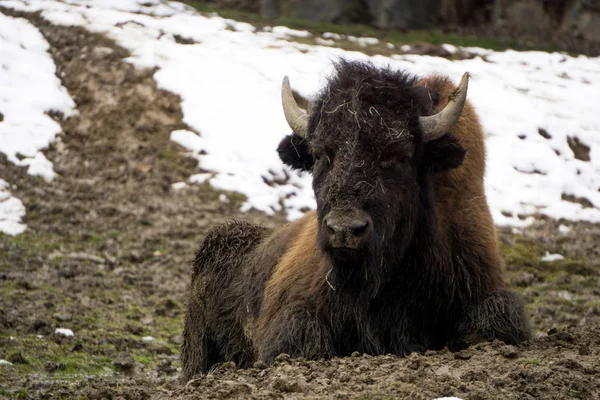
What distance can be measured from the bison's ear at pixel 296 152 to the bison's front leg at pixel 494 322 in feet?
5.16

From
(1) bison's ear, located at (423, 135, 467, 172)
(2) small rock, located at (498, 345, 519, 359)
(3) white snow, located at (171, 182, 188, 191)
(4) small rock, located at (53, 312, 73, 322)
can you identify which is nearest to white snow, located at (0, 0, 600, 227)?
(3) white snow, located at (171, 182, 188, 191)

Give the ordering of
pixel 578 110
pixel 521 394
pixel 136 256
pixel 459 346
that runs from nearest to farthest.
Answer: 1. pixel 521 394
2. pixel 459 346
3. pixel 136 256
4. pixel 578 110

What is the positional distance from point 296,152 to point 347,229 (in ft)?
4.42

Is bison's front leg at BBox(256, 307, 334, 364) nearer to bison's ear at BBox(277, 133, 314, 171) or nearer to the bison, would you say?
the bison

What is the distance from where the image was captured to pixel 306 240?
7.09m

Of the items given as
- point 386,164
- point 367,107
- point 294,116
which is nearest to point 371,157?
point 386,164

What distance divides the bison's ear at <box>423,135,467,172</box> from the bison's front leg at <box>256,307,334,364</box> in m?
1.34

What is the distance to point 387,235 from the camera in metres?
6.15

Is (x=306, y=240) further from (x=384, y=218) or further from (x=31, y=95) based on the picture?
(x=31, y=95)

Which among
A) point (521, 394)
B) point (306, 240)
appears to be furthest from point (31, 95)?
point (521, 394)

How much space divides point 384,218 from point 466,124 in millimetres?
1507

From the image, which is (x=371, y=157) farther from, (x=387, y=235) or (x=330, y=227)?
(x=330, y=227)

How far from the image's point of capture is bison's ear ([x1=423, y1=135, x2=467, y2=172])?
651 cm

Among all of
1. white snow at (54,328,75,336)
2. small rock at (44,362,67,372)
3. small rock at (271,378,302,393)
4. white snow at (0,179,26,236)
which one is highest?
small rock at (271,378,302,393)
